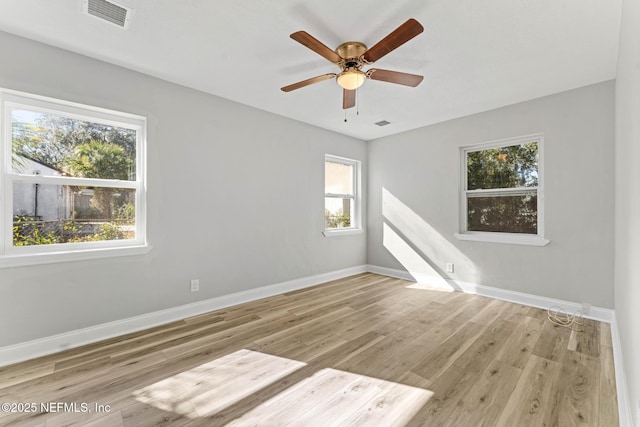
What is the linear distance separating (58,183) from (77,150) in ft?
1.14

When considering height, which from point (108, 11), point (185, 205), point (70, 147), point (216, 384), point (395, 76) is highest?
point (108, 11)

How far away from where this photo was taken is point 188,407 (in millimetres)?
1742

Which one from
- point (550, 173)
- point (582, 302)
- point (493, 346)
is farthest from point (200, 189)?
point (582, 302)

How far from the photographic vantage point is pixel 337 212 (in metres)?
5.08

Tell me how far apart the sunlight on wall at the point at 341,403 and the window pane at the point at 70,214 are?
2235 millimetres

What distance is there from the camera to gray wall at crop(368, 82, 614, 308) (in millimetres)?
3078

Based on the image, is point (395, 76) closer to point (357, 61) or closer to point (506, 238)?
point (357, 61)

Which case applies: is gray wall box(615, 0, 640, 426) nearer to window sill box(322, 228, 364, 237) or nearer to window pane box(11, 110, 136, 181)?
window sill box(322, 228, 364, 237)

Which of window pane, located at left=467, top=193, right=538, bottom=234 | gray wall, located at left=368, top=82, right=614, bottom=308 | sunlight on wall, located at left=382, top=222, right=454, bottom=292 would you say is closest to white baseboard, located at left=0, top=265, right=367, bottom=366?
sunlight on wall, located at left=382, top=222, right=454, bottom=292

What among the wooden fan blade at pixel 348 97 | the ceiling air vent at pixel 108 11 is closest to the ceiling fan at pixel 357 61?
the wooden fan blade at pixel 348 97

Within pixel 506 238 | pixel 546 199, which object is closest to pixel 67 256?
pixel 506 238

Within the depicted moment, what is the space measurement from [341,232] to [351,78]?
9.73 feet

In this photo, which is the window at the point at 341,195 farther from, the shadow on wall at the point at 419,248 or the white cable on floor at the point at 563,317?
the white cable on floor at the point at 563,317

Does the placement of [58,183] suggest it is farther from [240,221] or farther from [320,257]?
[320,257]
